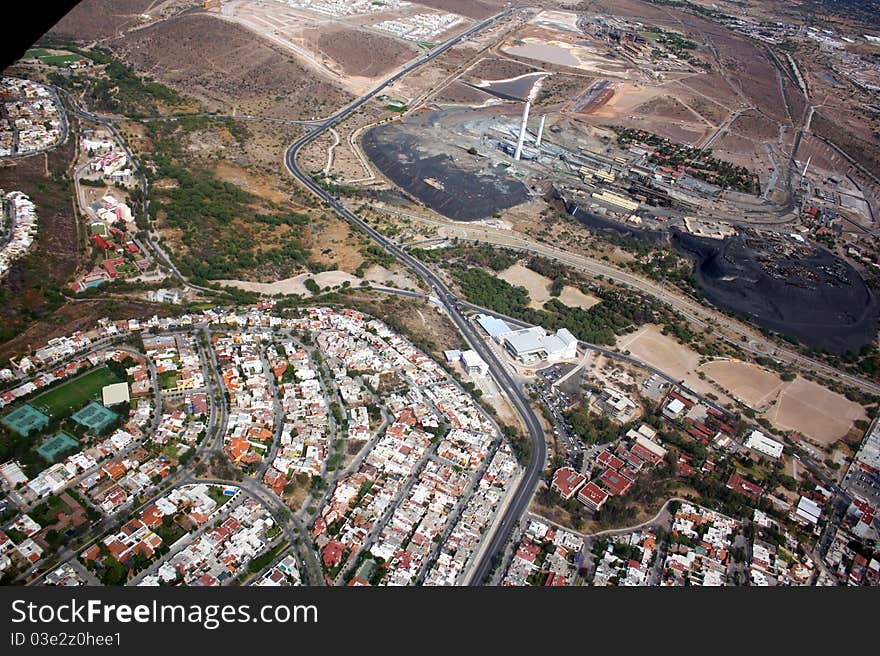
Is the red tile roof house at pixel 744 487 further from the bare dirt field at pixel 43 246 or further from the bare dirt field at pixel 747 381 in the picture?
the bare dirt field at pixel 43 246

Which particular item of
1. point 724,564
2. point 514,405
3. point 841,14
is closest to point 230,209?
point 514,405

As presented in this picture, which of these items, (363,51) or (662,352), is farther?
(363,51)

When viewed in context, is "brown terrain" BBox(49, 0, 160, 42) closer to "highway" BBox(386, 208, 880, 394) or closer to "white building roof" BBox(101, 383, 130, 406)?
"highway" BBox(386, 208, 880, 394)

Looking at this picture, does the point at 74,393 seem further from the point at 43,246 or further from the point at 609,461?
the point at 609,461

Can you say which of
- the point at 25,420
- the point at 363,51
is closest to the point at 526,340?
the point at 25,420

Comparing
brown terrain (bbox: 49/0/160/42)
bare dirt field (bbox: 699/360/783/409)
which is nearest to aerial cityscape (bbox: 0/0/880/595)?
bare dirt field (bbox: 699/360/783/409)
